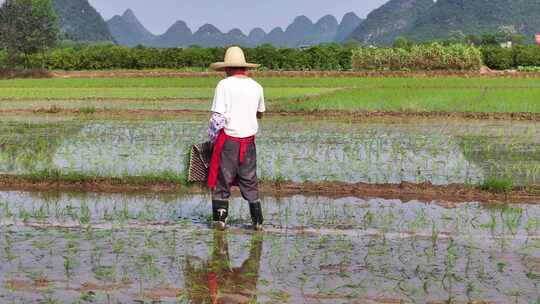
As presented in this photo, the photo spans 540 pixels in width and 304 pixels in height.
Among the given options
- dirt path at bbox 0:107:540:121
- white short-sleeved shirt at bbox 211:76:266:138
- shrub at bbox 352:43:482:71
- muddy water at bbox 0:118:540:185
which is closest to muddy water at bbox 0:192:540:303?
white short-sleeved shirt at bbox 211:76:266:138

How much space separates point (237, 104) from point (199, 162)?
0.58 metres

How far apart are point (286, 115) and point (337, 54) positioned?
96.8 ft

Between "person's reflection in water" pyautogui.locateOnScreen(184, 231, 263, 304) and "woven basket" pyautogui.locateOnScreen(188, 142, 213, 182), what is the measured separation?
856mm

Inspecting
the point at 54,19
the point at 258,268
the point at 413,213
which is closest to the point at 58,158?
the point at 413,213

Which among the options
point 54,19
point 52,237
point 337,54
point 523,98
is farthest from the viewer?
point 54,19

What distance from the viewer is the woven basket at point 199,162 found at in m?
5.79

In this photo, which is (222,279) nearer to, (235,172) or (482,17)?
(235,172)

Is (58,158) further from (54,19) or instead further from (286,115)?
(54,19)

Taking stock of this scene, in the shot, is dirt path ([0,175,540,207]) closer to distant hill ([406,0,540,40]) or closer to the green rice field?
the green rice field

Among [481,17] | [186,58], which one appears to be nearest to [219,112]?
[186,58]

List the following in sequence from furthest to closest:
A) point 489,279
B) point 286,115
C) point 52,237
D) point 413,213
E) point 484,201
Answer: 1. point 286,115
2. point 484,201
3. point 413,213
4. point 52,237
5. point 489,279

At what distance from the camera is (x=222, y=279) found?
431cm

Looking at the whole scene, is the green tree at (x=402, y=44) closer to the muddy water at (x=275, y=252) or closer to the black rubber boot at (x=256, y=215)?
the muddy water at (x=275, y=252)

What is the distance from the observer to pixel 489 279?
4.32m
